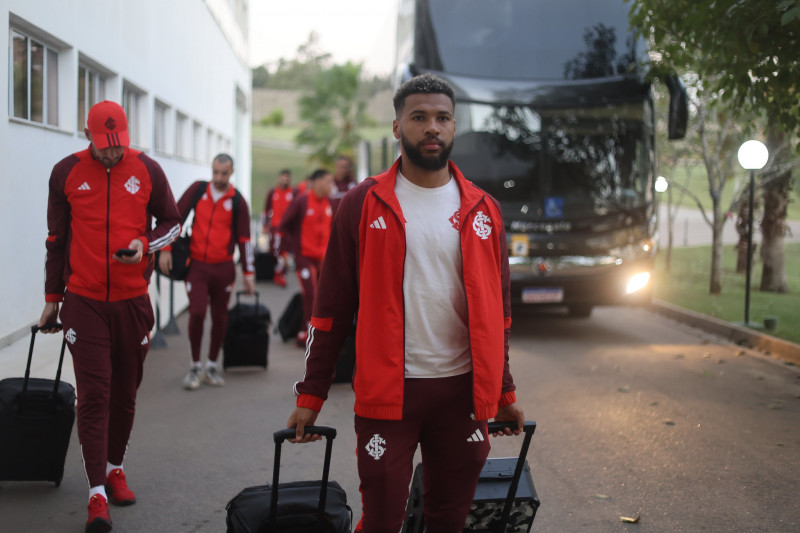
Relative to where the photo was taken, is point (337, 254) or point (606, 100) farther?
point (606, 100)

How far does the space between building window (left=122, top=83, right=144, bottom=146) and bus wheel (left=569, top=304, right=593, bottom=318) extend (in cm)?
692

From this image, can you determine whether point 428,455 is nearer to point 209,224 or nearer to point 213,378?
point 209,224

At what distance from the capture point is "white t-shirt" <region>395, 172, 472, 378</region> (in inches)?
117

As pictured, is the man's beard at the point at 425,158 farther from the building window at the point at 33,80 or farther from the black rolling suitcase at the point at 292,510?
the building window at the point at 33,80

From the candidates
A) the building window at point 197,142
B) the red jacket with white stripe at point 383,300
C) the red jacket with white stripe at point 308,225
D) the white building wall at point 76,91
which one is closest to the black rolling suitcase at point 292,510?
the red jacket with white stripe at point 383,300

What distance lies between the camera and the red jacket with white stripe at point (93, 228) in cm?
473

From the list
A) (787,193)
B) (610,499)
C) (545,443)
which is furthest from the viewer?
(787,193)

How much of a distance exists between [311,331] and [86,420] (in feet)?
6.66

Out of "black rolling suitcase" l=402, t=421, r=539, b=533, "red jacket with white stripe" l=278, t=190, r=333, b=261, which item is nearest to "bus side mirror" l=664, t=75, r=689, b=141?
"red jacket with white stripe" l=278, t=190, r=333, b=261

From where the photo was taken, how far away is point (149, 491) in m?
5.22

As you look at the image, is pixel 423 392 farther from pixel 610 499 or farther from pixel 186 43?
pixel 186 43

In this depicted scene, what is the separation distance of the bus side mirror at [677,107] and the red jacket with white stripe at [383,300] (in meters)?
8.24

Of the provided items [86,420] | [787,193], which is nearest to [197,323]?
[86,420]

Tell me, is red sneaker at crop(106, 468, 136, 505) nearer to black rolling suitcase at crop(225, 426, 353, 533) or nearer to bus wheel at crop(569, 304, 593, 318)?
black rolling suitcase at crop(225, 426, 353, 533)
